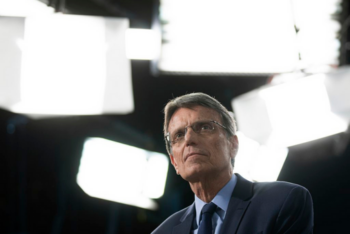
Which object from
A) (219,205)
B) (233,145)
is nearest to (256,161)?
(233,145)

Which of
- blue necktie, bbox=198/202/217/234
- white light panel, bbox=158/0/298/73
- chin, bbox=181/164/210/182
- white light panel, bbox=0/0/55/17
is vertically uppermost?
white light panel, bbox=0/0/55/17

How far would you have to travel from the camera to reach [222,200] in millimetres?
1863

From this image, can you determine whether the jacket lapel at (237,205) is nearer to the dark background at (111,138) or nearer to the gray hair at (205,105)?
the gray hair at (205,105)

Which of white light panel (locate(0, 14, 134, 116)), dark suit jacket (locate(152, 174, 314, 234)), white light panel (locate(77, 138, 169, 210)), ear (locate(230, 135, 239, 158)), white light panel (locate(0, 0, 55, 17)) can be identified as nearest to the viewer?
dark suit jacket (locate(152, 174, 314, 234))

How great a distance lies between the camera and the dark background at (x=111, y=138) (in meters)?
3.75

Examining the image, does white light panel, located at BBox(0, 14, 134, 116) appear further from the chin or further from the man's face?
the chin

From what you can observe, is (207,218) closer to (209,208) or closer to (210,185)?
(209,208)

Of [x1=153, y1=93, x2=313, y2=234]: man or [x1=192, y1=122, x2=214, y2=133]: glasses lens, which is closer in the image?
[x1=153, y1=93, x2=313, y2=234]: man

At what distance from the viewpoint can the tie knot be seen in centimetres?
182

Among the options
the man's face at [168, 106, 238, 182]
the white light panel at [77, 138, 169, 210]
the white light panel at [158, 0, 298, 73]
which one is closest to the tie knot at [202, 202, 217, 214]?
the man's face at [168, 106, 238, 182]

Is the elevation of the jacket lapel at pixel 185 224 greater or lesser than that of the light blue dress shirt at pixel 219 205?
lesser

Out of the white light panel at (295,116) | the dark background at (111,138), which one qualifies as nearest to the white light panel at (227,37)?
the white light panel at (295,116)

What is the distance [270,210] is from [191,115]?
0.58 metres

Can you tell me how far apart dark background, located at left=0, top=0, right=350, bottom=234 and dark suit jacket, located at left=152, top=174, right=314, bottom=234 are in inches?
79.5
